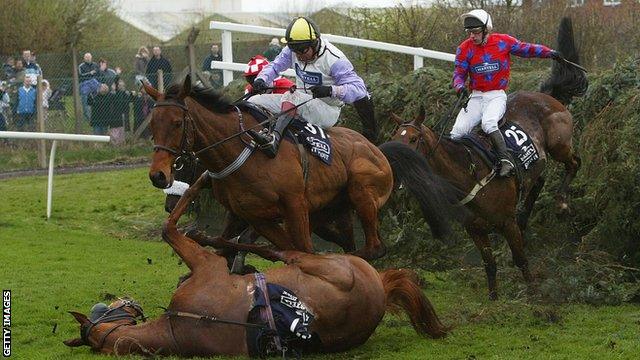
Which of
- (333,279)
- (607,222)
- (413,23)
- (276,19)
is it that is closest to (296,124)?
(333,279)

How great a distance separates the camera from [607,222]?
9859 mm

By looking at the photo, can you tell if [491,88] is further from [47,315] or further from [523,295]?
[47,315]

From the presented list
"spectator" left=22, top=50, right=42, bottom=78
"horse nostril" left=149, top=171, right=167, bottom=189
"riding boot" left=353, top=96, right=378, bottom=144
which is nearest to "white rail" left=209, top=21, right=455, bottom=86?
"riding boot" left=353, top=96, right=378, bottom=144

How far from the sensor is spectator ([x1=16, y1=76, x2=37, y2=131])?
62.4 feet

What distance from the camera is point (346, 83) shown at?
884 centimetres

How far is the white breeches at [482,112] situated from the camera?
9.85 m

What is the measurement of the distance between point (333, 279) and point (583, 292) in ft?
10.3

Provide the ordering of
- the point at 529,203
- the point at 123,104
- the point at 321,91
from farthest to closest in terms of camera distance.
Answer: the point at 123,104, the point at 529,203, the point at 321,91

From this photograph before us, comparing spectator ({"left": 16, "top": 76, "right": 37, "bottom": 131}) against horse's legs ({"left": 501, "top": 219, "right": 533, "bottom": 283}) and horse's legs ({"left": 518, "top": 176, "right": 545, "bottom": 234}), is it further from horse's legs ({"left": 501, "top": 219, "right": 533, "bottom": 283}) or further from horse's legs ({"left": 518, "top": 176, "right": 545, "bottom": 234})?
horse's legs ({"left": 501, "top": 219, "right": 533, "bottom": 283})

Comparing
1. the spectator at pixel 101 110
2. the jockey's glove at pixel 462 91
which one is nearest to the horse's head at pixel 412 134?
the jockey's glove at pixel 462 91

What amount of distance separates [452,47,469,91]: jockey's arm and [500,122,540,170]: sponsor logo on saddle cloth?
552 millimetres

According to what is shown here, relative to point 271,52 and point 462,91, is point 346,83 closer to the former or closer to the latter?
point 462,91

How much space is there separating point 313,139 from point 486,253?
2280 mm

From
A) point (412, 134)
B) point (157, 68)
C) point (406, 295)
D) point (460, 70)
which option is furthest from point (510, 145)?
point (157, 68)
